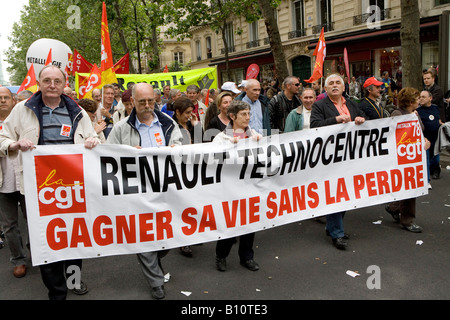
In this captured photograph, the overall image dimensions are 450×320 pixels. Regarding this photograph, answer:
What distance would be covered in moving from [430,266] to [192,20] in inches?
773

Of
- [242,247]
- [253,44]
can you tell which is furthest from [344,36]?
[242,247]

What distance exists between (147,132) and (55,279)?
1.49 metres

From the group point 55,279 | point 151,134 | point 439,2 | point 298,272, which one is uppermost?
point 439,2

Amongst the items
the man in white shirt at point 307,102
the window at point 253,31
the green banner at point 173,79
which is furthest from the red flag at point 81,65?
the window at point 253,31

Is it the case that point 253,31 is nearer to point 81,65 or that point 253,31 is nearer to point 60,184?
point 81,65

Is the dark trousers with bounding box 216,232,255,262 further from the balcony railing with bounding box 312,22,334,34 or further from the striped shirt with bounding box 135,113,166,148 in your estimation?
the balcony railing with bounding box 312,22,334,34

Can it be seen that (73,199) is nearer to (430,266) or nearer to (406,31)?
(430,266)

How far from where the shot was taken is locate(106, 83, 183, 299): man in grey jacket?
3.70 metres

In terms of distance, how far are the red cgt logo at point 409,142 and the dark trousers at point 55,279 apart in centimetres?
380

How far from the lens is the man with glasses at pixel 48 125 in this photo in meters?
3.46

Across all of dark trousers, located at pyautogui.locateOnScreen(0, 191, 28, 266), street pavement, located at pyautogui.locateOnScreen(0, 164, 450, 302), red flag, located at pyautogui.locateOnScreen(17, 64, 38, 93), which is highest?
red flag, located at pyautogui.locateOnScreen(17, 64, 38, 93)

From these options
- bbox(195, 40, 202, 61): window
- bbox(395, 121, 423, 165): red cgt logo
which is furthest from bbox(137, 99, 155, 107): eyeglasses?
bbox(195, 40, 202, 61): window

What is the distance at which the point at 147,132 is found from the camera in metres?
3.87
